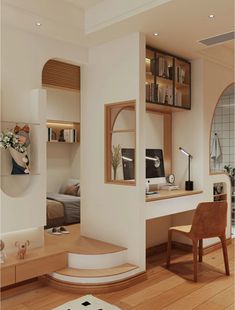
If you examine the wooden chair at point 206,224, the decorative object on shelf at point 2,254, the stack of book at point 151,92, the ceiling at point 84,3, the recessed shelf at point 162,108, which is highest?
the ceiling at point 84,3

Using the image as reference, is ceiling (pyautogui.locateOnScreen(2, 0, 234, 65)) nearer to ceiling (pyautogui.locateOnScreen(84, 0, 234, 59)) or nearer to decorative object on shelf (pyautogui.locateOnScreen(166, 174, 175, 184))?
ceiling (pyautogui.locateOnScreen(84, 0, 234, 59))

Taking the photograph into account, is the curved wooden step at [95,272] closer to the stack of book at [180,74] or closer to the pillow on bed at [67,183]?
the stack of book at [180,74]

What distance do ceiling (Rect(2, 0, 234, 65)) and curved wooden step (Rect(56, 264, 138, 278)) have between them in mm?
2512

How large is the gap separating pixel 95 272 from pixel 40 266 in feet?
1.80

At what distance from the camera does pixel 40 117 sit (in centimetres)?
336

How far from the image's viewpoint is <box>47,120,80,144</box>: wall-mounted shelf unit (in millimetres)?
6303

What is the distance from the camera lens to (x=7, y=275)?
9.48 ft

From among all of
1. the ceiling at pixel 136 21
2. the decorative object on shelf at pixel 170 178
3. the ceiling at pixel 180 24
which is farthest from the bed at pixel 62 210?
the ceiling at pixel 180 24

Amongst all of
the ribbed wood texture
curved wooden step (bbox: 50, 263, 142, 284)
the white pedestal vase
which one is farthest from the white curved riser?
the ribbed wood texture

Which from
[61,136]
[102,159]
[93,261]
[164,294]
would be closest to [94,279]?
[93,261]

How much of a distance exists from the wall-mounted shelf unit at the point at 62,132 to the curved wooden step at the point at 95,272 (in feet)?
11.2

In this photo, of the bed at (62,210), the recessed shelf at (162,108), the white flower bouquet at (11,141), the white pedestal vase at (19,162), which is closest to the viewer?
the white flower bouquet at (11,141)

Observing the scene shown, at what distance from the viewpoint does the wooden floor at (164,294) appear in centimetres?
286

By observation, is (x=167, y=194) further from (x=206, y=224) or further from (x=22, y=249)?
(x=22, y=249)
